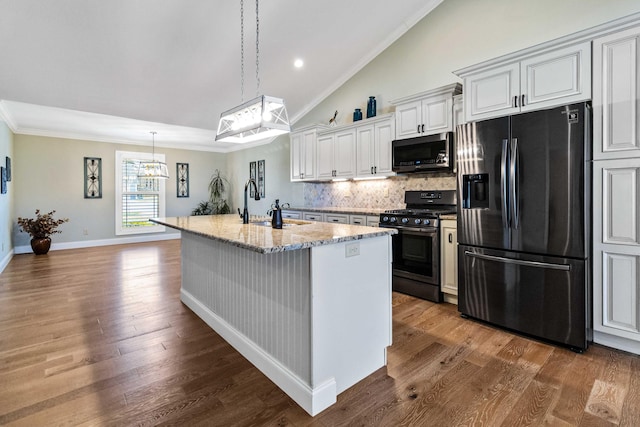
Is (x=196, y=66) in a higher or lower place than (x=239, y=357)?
higher

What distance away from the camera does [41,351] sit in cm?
237

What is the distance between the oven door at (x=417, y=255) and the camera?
338 cm

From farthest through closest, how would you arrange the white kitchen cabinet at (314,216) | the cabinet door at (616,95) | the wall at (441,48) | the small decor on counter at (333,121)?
1. the small decor on counter at (333,121)
2. the white kitchen cabinet at (314,216)
3. the wall at (441,48)
4. the cabinet door at (616,95)

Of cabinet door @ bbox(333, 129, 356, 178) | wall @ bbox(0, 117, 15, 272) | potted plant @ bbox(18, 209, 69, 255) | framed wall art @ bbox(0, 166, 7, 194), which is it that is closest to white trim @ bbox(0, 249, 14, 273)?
wall @ bbox(0, 117, 15, 272)

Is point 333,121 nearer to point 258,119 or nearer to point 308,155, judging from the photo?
point 308,155

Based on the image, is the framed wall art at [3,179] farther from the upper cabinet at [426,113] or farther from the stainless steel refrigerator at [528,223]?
the stainless steel refrigerator at [528,223]

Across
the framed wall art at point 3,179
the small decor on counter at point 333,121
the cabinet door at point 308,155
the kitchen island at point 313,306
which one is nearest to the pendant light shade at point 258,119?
the kitchen island at point 313,306

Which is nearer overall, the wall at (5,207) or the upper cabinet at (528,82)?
the upper cabinet at (528,82)

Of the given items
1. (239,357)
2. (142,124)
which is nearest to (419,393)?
(239,357)

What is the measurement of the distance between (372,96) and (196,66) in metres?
2.48

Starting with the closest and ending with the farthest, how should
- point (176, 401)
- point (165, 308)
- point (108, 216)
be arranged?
point (176, 401), point (165, 308), point (108, 216)

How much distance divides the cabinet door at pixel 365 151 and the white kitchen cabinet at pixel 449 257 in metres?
1.44

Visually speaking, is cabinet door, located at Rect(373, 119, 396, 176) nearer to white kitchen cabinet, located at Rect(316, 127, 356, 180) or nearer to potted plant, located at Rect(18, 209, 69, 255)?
white kitchen cabinet, located at Rect(316, 127, 356, 180)

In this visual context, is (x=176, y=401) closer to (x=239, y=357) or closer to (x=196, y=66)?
(x=239, y=357)
